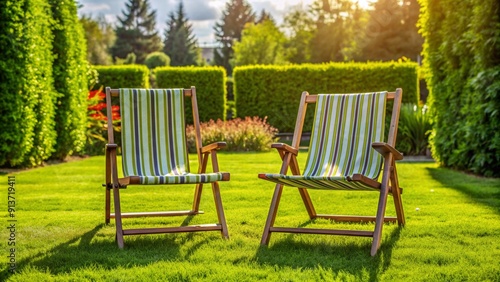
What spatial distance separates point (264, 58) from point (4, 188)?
1182 inches

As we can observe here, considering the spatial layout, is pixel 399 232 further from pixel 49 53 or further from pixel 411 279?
pixel 49 53

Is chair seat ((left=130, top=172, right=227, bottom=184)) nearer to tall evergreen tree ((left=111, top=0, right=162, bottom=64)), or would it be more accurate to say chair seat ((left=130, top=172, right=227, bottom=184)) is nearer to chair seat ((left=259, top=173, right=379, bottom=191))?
chair seat ((left=259, top=173, right=379, bottom=191))

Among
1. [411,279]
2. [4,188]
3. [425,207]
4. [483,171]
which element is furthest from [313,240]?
[483,171]

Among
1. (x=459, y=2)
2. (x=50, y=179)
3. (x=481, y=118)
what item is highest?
(x=459, y=2)

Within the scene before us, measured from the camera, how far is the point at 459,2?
8.81m

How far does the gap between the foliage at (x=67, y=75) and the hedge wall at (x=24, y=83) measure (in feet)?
2.74

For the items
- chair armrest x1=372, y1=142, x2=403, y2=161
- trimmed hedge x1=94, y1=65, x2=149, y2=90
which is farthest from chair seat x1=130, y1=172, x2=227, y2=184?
trimmed hedge x1=94, y1=65, x2=149, y2=90

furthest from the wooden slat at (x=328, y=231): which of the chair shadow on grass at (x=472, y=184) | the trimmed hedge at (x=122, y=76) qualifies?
the trimmed hedge at (x=122, y=76)

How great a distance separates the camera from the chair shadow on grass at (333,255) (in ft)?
12.3

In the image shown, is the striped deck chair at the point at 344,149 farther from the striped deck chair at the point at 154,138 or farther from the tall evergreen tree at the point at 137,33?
the tall evergreen tree at the point at 137,33

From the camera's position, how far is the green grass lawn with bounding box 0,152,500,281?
3.69 metres

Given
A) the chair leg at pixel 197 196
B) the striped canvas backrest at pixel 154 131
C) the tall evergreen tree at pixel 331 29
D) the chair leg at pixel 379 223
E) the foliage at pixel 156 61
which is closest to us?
the chair leg at pixel 379 223

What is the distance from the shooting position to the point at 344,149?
16.6ft

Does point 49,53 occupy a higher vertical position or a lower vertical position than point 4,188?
higher
